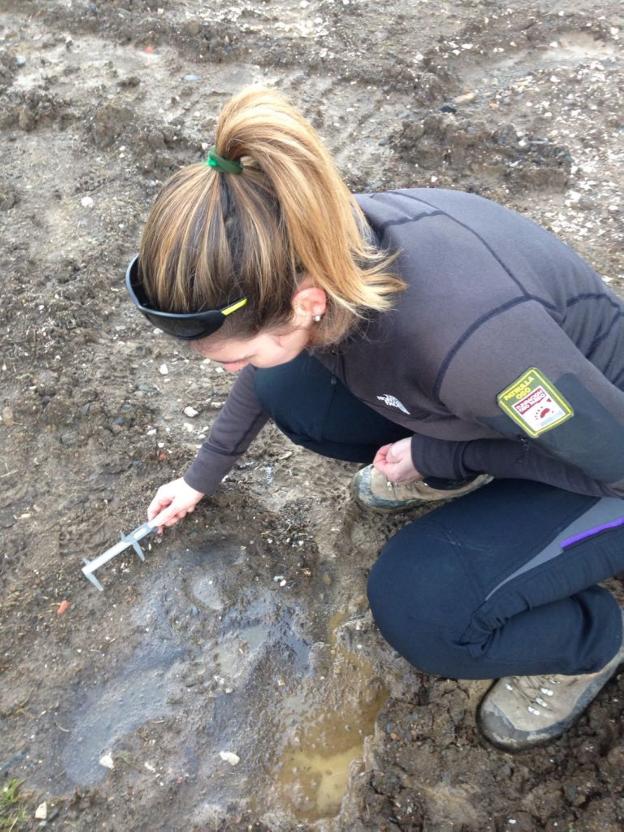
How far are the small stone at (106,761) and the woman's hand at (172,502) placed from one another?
612mm

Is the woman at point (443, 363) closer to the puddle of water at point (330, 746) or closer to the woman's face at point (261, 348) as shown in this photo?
the woman's face at point (261, 348)

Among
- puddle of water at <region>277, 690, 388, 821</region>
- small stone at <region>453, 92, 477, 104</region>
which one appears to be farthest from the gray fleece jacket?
small stone at <region>453, 92, 477, 104</region>

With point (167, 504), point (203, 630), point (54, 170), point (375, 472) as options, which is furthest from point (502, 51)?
point (203, 630)

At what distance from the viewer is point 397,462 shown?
6.55 feet

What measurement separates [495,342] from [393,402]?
383mm

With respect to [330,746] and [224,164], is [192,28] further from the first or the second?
[330,746]

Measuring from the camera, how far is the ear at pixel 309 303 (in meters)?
1.36

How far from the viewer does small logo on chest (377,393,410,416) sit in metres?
1.67

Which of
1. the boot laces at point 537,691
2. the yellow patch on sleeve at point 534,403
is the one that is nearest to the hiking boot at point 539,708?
the boot laces at point 537,691

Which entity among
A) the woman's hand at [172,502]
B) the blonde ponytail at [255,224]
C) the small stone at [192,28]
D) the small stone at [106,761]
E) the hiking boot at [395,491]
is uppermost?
the blonde ponytail at [255,224]

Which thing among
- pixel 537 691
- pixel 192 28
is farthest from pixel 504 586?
pixel 192 28

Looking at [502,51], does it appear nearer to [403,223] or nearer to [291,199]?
[403,223]

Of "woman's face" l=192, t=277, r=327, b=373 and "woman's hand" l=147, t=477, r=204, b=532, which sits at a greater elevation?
"woman's face" l=192, t=277, r=327, b=373

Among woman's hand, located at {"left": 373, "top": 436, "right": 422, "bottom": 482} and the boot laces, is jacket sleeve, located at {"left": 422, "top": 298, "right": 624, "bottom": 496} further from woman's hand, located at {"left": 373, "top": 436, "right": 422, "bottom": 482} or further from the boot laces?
the boot laces
